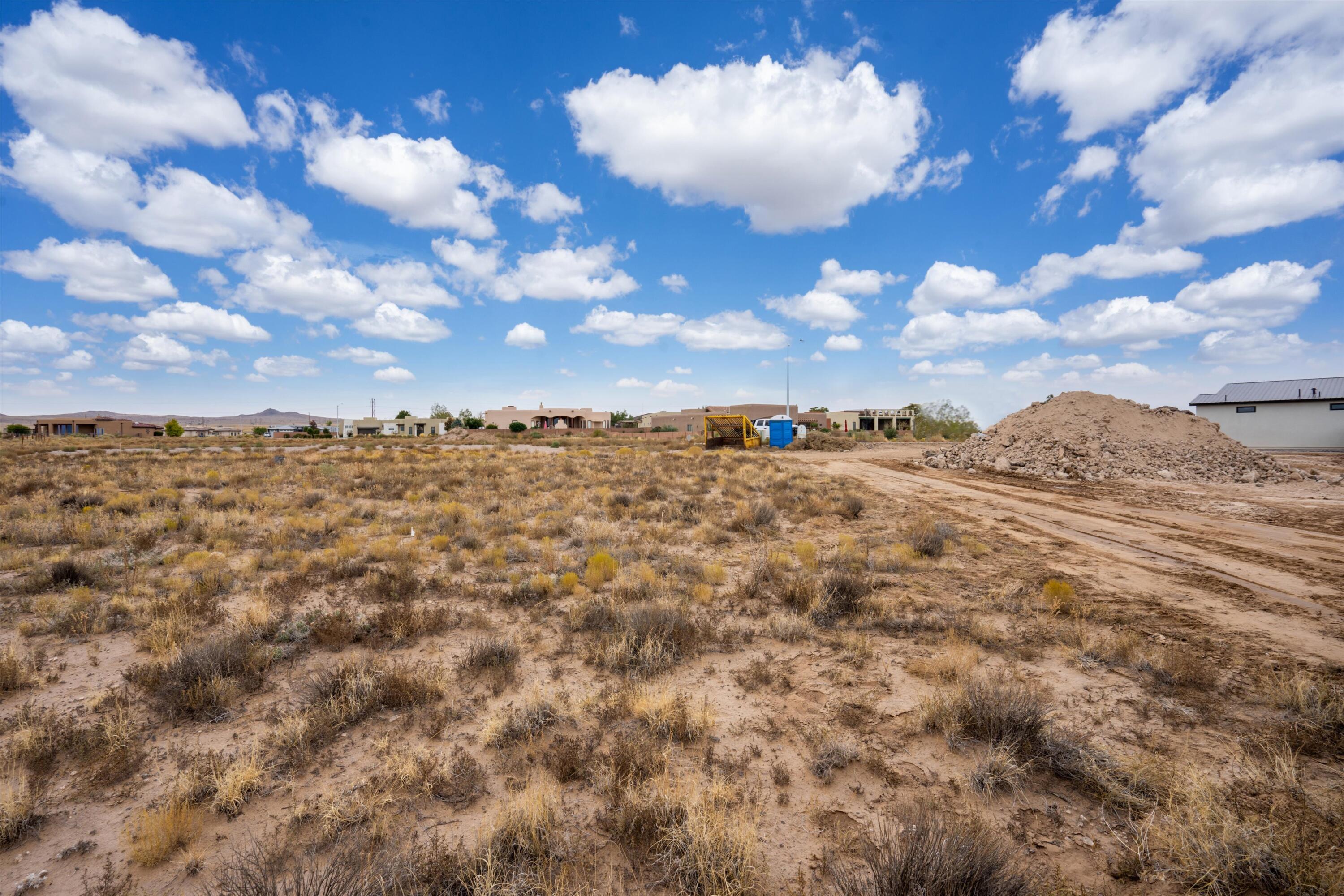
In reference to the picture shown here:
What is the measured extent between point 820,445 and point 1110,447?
65.2 ft

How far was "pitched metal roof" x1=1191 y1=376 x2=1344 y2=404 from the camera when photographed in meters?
35.0

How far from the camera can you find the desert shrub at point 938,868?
2.68 m

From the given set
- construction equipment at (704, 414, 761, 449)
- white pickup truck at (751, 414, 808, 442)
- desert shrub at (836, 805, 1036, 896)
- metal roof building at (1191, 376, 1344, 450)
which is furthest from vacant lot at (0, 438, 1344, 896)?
metal roof building at (1191, 376, 1344, 450)

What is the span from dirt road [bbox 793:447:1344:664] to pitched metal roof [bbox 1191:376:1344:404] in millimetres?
30557

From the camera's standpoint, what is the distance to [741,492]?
51.9ft

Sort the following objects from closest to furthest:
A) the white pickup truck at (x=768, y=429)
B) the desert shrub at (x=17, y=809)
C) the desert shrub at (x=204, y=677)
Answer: the desert shrub at (x=17, y=809), the desert shrub at (x=204, y=677), the white pickup truck at (x=768, y=429)

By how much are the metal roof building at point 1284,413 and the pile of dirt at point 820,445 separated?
76.6 feet

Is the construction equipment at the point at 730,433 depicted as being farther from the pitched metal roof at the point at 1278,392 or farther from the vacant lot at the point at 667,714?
the pitched metal roof at the point at 1278,392

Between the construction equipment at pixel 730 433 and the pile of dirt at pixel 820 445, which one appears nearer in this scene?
the construction equipment at pixel 730 433

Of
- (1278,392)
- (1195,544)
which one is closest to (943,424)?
(1278,392)

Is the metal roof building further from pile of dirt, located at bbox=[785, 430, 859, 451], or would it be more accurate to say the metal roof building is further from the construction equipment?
the construction equipment

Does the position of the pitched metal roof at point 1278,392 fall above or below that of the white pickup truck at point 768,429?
above

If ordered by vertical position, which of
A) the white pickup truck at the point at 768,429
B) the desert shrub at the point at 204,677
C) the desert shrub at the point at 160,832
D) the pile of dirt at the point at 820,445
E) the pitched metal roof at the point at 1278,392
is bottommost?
the desert shrub at the point at 160,832

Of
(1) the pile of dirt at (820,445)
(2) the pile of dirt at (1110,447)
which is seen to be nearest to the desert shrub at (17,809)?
(2) the pile of dirt at (1110,447)
